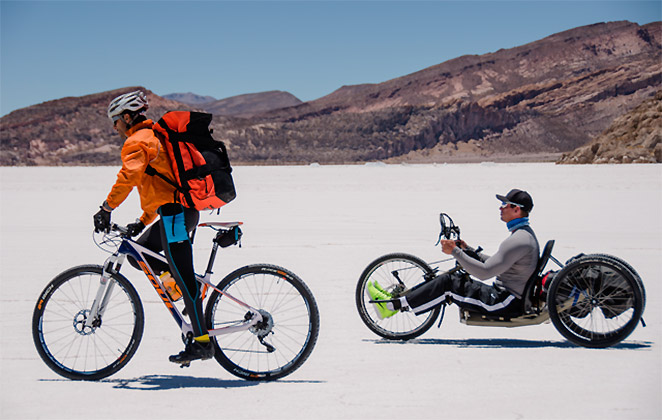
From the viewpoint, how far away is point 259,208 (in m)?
18.6

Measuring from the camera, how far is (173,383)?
430cm

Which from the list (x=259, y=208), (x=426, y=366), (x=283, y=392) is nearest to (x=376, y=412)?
(x=283, y=392)

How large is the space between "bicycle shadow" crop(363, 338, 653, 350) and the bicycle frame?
1.47 meters

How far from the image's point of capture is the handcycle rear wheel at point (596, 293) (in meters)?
4.79

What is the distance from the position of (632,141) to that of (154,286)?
5764cm

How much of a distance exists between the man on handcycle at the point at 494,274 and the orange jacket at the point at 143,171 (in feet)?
6.51

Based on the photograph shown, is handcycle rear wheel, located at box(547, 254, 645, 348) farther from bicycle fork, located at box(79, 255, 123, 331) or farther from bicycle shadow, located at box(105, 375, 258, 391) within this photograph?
bicycle fork, located at box(79, 255, 123, 331)

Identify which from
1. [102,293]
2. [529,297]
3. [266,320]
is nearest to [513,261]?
[529,297]

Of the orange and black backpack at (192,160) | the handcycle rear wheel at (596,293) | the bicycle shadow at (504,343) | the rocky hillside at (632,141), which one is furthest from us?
the rocky hillside at (632,141)

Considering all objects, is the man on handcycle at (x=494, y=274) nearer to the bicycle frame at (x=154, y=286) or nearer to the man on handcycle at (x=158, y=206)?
the bicycle frame at (x=154, y=286)

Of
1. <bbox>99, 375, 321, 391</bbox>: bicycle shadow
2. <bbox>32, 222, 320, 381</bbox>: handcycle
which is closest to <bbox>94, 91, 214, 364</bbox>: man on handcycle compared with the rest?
<bbox>32, 222, 320, 381</bbox>: handcycle

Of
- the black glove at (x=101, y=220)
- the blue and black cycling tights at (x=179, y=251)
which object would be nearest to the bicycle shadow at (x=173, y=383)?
the blue and black cycling tights at (x=179, y=251)

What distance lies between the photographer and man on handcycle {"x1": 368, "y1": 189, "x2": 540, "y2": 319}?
4.86 meters

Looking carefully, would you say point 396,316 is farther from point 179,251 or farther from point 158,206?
point 158,206
